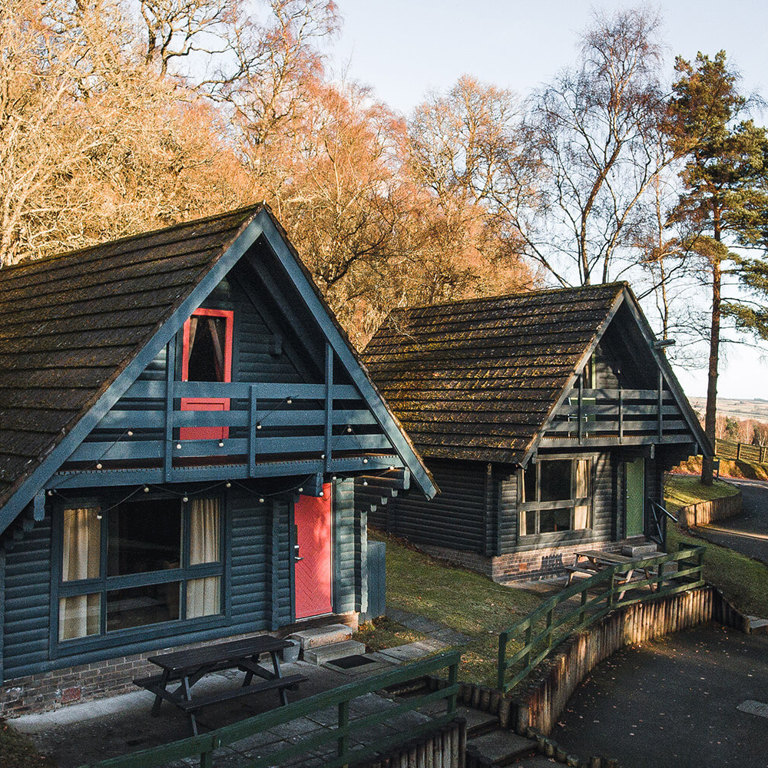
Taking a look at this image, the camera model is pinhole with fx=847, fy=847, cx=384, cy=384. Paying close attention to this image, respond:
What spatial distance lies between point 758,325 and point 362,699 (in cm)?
3104

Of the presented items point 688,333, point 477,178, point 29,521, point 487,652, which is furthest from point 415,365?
point 477,178

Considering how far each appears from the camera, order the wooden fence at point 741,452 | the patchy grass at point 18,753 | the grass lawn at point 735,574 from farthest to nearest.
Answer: the wooden fence at point 741,452
the grass lawn at point 735,574
the patchy grass at point 18,753

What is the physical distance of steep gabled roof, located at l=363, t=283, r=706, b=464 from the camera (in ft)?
60.0

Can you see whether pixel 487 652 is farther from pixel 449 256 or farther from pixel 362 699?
pixel 449 256

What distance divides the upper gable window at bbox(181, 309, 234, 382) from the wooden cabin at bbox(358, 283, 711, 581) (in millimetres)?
7358

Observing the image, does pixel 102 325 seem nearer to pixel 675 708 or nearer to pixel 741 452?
pixel 675 708

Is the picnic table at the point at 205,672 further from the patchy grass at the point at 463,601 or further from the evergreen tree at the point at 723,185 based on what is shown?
the evergreen tree at the point at 723,185

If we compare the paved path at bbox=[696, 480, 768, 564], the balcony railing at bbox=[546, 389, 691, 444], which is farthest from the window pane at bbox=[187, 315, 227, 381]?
the paved path at bbox=[696, 480, 768, 564]

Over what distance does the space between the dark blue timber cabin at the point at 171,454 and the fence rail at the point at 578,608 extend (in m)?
2.79

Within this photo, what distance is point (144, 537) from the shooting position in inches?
449

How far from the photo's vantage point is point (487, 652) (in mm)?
13617

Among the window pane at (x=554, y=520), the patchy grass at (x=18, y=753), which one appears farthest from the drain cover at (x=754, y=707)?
the patchy grass at (x=18, y=753)

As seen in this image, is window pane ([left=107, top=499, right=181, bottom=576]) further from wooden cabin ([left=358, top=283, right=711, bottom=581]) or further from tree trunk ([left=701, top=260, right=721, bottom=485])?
tree trunk ([left=701, top=260, right=721, bottom=485])

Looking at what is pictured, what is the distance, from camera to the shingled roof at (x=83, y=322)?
31.3 ft
